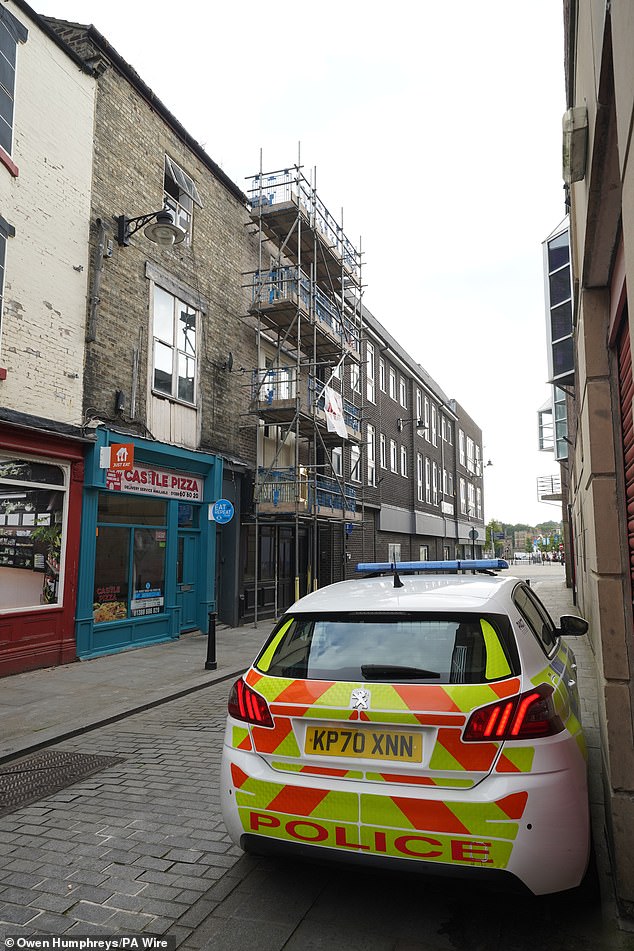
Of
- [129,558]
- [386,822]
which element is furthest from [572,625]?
[129,558]

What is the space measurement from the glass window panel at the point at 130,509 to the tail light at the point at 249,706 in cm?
885

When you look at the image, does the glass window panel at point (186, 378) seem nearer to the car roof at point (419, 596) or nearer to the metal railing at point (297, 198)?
the metal railing at point (297, 198)

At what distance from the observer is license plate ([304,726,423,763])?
289 cm

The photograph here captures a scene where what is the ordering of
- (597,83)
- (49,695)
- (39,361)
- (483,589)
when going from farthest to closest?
(39,361), (49,695), (483,589), (597,83)

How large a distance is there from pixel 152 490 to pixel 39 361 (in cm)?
381

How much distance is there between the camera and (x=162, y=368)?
44.6 ft

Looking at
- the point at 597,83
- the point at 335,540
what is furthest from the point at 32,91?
the point at 335,540

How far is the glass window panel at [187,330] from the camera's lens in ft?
47.1

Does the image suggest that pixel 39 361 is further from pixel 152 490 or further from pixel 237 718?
pixel 237 718

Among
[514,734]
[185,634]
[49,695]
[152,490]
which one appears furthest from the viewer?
[185,634]

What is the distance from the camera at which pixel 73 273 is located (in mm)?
11102

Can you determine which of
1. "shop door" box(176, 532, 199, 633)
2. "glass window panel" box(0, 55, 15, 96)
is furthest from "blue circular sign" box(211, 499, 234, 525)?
"glass window panel" box(0, 55, 15, 96)

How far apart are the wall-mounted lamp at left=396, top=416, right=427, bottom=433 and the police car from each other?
28.1m

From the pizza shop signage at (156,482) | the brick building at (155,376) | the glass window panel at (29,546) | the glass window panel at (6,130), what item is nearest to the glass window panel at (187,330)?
the brick building at (155,376)
